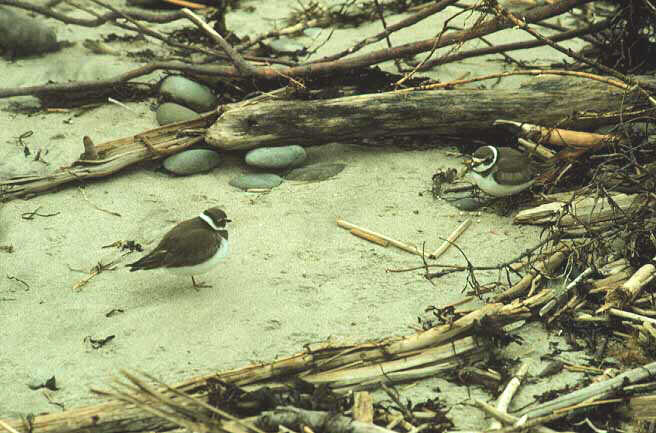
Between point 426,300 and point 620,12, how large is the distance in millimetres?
3426

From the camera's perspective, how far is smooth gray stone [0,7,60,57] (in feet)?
26.7

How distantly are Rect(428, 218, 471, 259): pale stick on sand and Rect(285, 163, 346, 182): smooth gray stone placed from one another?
3.91 feet

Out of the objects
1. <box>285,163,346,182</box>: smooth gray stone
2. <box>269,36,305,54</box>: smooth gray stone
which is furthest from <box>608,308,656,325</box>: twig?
<box>269,36,305,54</box>: smooth gray stone

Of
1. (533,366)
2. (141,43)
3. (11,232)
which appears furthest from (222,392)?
(141,43)

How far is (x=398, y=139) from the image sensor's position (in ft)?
22.1

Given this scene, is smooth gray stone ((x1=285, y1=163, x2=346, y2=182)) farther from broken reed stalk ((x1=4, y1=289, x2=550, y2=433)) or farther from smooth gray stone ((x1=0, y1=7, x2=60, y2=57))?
smooth gray stone ((x1=0, y1=7, x2=60, y2=57))

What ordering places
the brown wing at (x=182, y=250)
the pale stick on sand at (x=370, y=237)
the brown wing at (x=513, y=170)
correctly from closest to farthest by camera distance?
the brown wing at (x=182, y=250), the pale stick on sand at (x=370, y=237), the brown wing at (x=513, y=170)

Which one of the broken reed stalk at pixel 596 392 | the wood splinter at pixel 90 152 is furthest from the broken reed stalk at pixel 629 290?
the wood splinter at pixel 90 152

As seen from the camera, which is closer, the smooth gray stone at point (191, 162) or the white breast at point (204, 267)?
the white breast at point (204, 267)

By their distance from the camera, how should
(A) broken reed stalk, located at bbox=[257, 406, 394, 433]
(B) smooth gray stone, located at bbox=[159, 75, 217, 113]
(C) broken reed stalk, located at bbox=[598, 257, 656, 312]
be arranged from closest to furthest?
(A) broken reed stalk, located at bbox=[257, 406, 394, 433], (C) broken reed stalk, located at bbox=[598, 257, 656, 312], (B) smooth gray stone, located at bbox=[159, 75, 217, 113]

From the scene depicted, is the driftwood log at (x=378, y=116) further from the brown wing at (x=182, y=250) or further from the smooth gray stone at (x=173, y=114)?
the brown wing at (x=182, y=250)

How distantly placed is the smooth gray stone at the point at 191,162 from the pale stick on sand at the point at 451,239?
207 cm

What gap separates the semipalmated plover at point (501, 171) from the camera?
5.64 m

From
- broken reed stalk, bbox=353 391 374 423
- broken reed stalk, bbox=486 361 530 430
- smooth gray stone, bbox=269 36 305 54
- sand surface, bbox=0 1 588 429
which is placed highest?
smooth gray stone, bbox=269 36 305 54
